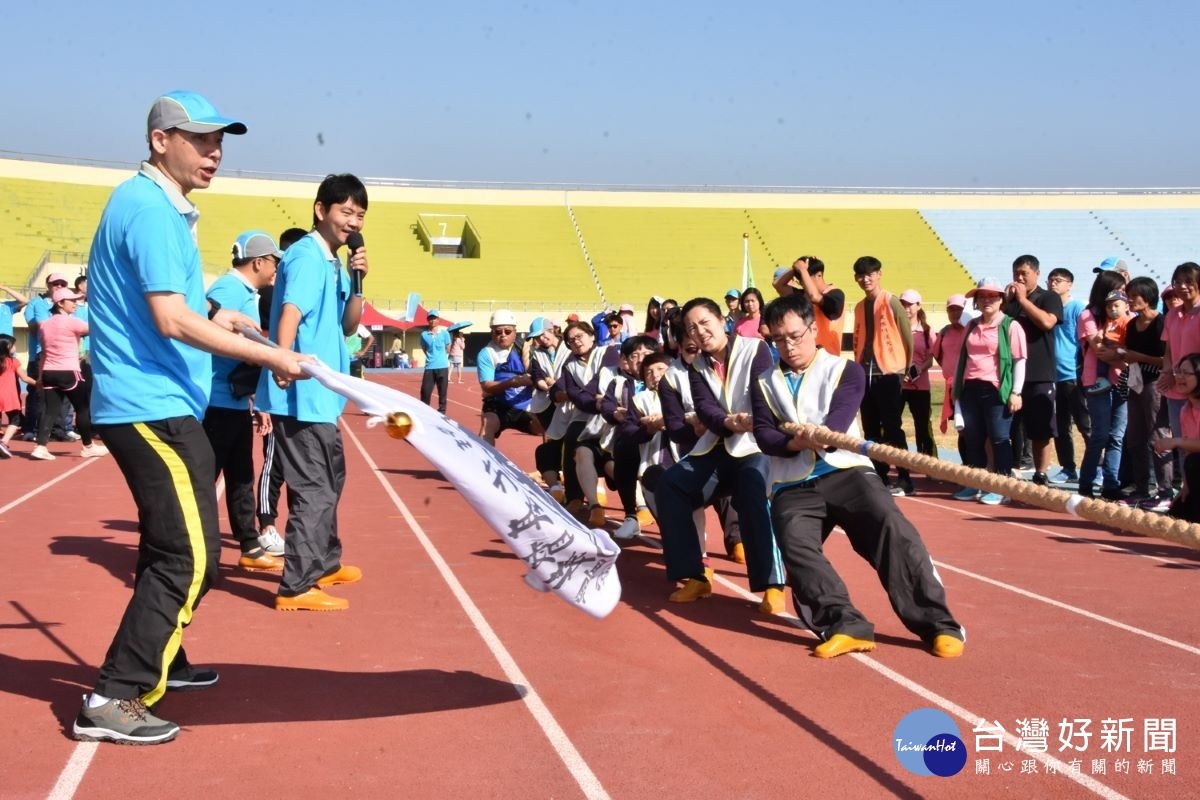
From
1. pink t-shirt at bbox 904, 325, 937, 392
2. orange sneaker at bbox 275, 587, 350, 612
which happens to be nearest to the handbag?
orange sneaker at bbox 275, 587, 350, 612

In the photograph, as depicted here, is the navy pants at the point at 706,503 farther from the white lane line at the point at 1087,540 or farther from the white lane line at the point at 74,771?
the white lane line at the point at 74,771

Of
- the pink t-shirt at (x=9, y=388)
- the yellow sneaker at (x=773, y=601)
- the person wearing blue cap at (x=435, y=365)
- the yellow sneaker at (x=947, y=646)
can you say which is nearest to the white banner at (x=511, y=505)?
the yellow sneaker at (x=947, y=646)

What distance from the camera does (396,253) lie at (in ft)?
175

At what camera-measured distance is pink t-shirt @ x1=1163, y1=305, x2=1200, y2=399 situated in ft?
28.8

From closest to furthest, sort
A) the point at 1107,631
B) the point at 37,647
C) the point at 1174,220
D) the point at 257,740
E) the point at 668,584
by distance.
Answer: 1. the point at 257,740
2. the point at 37,647
3. the point at 1107,631
4. the point at 668,584
5. the point at 1174,220

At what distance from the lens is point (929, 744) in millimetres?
4402

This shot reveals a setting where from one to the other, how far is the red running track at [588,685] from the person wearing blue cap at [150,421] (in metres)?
0.25

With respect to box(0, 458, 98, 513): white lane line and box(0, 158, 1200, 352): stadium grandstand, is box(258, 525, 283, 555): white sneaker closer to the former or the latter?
box(0, 458, 98, 513): white lane line

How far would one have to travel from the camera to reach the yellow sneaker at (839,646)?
5.54 metres

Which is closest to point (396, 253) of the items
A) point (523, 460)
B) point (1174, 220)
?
point (1174, 220)

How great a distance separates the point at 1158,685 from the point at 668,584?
289cm

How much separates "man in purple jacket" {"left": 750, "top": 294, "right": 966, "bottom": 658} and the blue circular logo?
91cm

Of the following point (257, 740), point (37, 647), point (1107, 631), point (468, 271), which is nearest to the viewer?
point (257, 740)

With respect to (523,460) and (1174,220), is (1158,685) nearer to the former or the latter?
(523,460)
